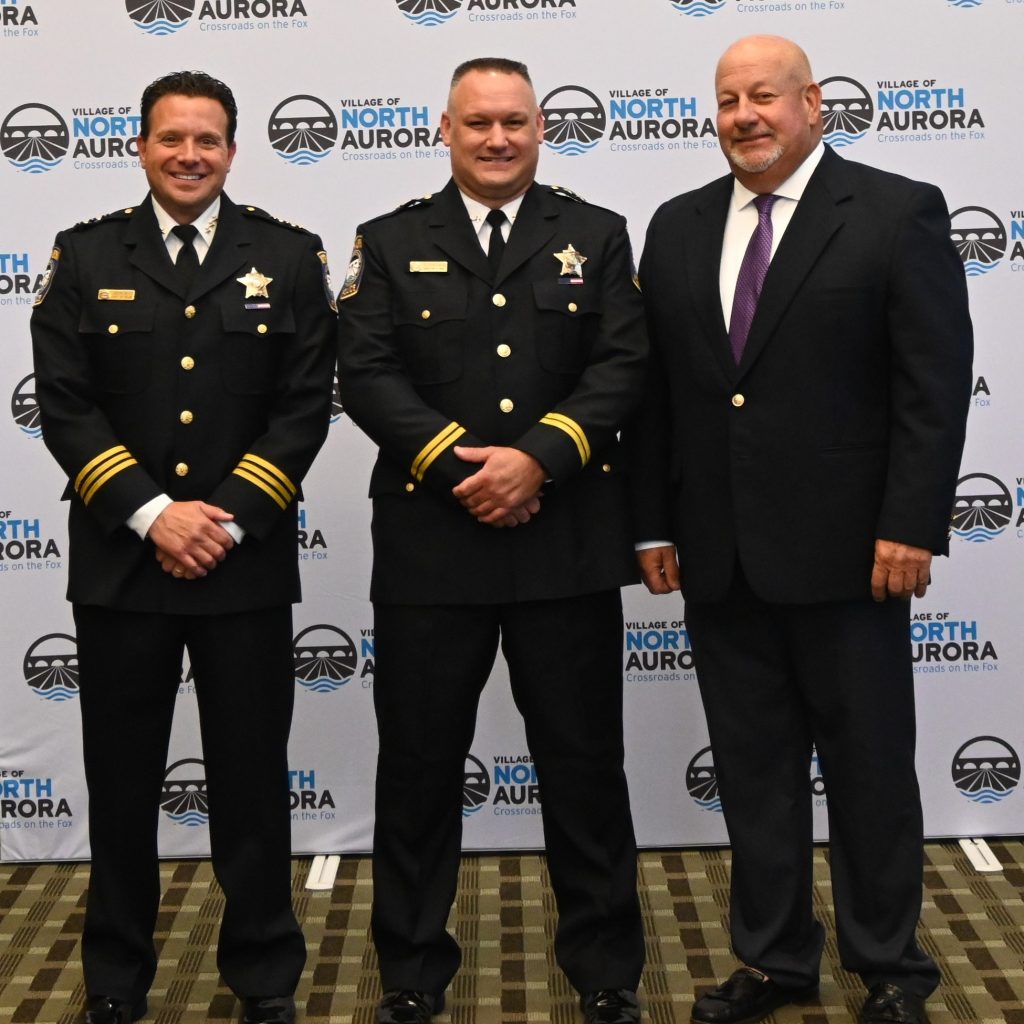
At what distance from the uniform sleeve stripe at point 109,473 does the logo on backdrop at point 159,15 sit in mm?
1458

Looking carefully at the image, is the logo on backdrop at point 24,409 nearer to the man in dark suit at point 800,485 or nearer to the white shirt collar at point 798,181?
the man in dark suit at point 800,485

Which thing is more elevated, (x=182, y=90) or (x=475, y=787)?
(x=182, y=90)

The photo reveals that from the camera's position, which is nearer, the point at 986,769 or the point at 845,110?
the point at 845,110

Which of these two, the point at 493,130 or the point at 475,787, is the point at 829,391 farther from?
the point at 475,787

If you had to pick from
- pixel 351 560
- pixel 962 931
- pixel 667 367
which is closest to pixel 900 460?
pixel 667 367

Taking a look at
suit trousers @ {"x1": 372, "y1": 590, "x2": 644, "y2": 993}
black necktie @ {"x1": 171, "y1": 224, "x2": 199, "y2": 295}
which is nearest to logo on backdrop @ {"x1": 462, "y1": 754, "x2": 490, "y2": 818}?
suit trousers @ {"x1": 372, "y1": 590, "x2": 644, "y2": 993}

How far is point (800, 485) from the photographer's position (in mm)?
2490

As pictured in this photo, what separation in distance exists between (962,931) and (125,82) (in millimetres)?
2720

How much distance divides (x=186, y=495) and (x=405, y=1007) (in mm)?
998

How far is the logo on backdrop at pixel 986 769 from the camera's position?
3.63 metres

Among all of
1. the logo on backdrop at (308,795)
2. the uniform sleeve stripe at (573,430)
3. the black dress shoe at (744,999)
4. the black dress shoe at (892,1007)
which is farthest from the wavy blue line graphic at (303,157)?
the black dress shoe at (892,1007)

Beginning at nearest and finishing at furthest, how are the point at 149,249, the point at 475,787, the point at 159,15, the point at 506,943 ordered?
1. the point at 149,249
2. the point at 506,943
3. the point at 159,15
4. the point at 475,787

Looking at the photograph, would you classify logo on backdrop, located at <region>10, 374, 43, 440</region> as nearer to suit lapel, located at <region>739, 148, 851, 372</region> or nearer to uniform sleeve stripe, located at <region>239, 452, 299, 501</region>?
uniform sleeve stripe, located at <region>239, 452, 299, 501</region>

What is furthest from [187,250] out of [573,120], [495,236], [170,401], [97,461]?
[573,120]
